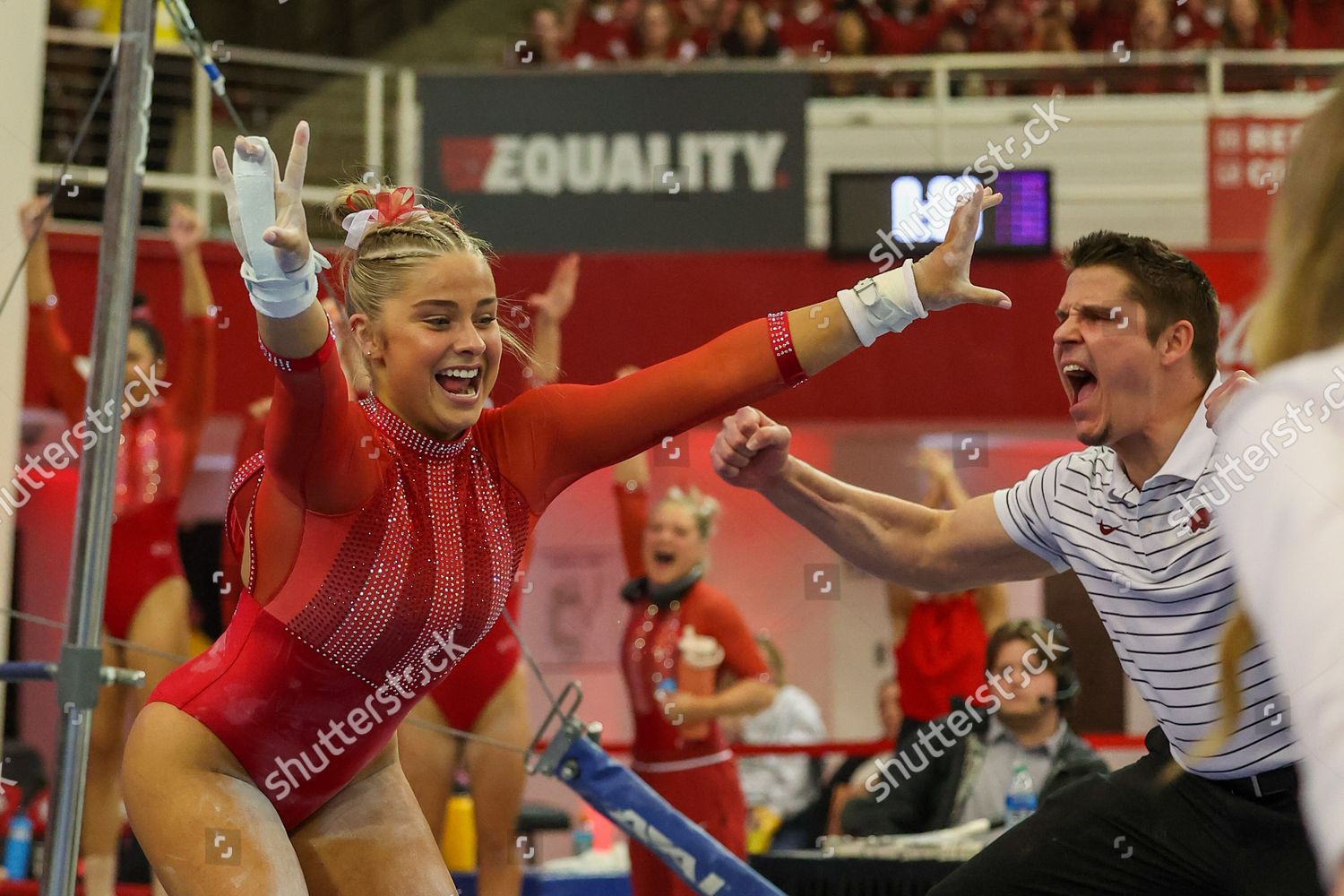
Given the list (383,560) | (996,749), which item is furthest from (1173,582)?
(996,749)

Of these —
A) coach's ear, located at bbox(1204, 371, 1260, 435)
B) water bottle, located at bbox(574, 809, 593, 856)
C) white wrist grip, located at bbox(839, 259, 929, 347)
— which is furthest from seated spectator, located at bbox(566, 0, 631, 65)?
white wrist grip, located at bbox(839, 259, 929, 347)

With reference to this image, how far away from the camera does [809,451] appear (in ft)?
23.3

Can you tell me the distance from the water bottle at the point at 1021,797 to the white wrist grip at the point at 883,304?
1946 mm

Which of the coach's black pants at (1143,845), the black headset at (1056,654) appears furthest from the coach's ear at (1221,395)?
the black headset at (1056,654)

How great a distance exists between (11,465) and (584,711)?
4587mm

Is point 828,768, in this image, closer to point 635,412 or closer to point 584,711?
point 584,711

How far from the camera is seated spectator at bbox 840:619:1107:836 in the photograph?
381 centimetres

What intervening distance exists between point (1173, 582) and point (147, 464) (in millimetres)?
3194

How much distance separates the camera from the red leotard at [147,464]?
447cm

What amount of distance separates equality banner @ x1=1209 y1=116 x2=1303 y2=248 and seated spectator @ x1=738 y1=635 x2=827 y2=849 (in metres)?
2.76

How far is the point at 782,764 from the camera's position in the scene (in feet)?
19.0

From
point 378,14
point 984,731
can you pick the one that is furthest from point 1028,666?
point 378,14

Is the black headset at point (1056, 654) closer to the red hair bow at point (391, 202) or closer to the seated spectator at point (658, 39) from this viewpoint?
the red hair bow at point (391, 202)

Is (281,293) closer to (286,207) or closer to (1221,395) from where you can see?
(286,207)
